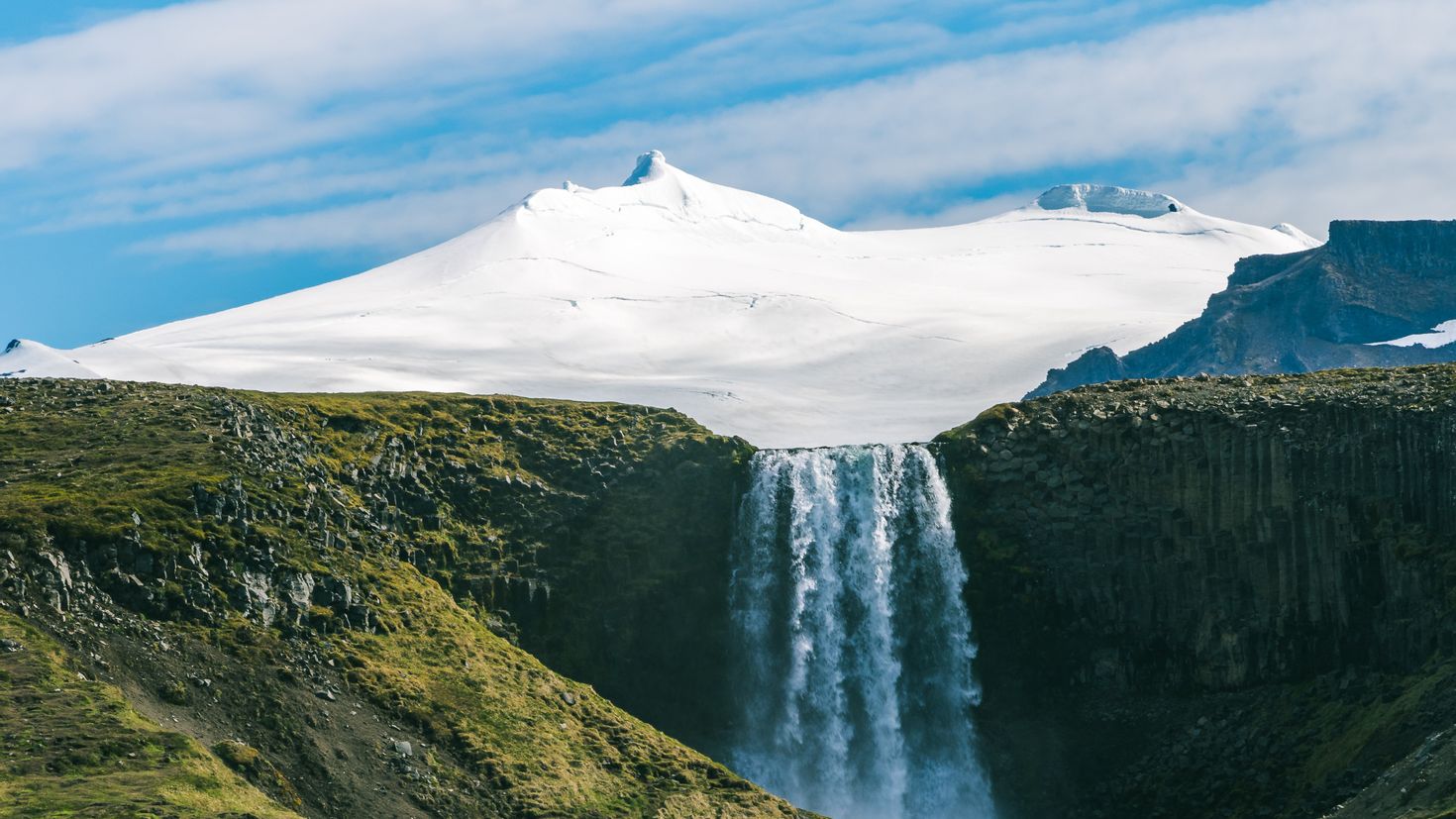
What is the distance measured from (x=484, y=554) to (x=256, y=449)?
586 inches

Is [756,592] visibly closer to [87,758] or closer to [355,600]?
[355,600]

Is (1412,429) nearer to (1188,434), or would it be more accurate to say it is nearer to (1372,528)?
(1372,528)

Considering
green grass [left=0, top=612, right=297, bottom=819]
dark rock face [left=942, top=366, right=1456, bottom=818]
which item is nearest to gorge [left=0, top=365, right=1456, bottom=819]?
dark rock face [left=942, top=366, right=1456, bottom=818]

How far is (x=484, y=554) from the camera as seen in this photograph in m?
112

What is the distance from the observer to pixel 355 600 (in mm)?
98438

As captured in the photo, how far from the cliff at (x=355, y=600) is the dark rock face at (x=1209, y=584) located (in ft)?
62.2

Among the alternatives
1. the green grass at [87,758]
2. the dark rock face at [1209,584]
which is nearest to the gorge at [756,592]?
the dark rock face at [1209,584]

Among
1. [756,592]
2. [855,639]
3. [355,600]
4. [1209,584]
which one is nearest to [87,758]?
[355,600]

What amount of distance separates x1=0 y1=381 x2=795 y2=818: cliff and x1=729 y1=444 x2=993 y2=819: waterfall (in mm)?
3326

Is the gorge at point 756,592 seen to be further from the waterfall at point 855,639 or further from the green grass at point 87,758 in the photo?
the green grass at point 87,758

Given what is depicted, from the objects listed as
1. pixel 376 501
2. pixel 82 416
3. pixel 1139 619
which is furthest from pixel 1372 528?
pixel 82 416

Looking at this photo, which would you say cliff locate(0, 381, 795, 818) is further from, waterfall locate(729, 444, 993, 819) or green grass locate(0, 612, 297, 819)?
waterfall locate(729, 444, 993, 819)

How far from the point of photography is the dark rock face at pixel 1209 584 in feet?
330

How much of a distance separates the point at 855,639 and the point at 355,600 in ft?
109
